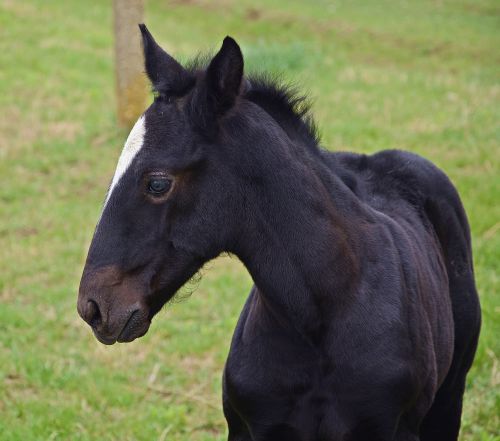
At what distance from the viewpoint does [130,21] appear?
11.8 metres

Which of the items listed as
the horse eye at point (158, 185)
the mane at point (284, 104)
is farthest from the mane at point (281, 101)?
the horse eye at point (158, 185)

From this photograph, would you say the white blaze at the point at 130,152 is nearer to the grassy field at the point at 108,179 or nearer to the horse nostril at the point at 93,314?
the horse nostril at the point at 93,314

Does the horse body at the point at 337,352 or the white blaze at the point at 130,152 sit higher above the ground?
the white blaze at the point at 130,152

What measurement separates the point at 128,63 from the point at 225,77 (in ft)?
30.1

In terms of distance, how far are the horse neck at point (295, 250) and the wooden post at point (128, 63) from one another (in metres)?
8.82

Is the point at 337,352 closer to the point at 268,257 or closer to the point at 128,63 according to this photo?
the point at 268,257

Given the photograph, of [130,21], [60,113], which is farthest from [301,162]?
[60,113]

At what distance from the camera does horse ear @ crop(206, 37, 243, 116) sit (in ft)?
10.0

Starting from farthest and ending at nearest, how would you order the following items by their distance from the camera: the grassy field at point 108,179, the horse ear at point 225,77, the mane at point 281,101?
the grassy field at point 108,179 < the mane at point 281,101 < the horse ear at point 225,77

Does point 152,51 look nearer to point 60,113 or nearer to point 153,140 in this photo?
point 153,140

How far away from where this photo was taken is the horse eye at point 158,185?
3.10 meters

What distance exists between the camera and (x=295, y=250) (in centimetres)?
329

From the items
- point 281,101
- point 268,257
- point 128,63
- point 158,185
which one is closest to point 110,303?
point 158,185

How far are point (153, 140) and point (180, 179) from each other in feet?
0.58
